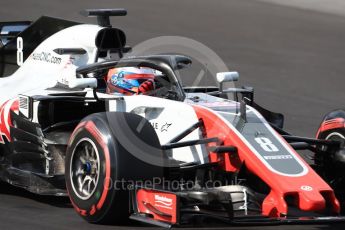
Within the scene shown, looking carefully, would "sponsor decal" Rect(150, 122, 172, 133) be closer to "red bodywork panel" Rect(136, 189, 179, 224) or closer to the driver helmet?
the driver helmet

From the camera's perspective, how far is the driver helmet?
9961mm

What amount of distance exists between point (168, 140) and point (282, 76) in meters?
8.26

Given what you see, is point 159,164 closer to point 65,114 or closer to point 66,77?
point 65,114

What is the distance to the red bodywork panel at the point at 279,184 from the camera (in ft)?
26.2

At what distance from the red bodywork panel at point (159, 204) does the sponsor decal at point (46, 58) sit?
2.96 metres

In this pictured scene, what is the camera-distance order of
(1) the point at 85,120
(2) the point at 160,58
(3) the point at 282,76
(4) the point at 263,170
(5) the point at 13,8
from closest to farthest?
(4) the point at 263,170
(1) the point at 85,120
(2) the point at 160,58
(3) the point at 282,76
(5) the point at 13,8

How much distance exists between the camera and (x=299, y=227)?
29.2 ft

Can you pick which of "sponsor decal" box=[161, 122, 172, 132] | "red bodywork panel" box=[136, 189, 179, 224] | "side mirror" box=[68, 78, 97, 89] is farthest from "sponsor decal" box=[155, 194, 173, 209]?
"side mirror" box=[68, 78, 97, 89]

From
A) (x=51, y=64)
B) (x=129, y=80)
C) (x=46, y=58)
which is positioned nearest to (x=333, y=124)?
(x=129, y=80)

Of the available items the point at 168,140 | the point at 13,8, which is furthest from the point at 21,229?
the point at 13,8

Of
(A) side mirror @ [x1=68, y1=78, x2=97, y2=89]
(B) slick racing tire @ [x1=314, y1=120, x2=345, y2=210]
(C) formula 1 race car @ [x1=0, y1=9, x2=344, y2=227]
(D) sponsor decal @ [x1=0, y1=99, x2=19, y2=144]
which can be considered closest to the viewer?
(C) formula 1 race car @ [x1=0, y1=9, x2=344, y2=227]

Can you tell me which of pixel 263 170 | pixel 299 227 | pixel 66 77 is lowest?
pixel 299 227

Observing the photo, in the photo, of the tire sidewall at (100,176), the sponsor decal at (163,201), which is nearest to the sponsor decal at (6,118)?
the tire sidewall at (100,176)

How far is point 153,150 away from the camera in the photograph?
8453 millimetres
